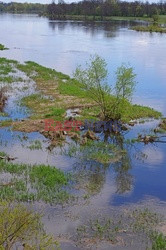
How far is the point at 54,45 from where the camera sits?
232 ft

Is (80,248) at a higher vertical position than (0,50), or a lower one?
lower

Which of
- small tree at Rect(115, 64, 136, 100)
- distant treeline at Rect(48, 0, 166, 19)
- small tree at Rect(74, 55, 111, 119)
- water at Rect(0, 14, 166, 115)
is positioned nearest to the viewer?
small tree at Rect(115, 64, 136, 100)

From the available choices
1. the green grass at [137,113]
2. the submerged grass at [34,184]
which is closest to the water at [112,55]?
the green grass at [137,113]

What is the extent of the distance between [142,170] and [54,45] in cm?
5423

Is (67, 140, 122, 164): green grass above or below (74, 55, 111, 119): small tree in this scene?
below

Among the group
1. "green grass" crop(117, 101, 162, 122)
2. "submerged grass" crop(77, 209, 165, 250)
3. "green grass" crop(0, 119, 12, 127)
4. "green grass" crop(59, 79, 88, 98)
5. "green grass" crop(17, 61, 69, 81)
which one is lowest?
"submerged grass" crop(77, 209, 165, 250)

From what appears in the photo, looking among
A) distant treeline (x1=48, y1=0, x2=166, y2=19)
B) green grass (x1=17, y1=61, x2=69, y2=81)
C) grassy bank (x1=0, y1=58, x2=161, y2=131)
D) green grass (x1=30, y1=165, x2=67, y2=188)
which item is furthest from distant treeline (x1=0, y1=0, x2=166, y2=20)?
green grass (x1=30, y1=165, x2=67, y2=188)

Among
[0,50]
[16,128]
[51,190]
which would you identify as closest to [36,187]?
[51,190]

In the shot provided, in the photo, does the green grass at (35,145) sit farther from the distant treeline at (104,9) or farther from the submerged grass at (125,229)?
the distant treeline at (104,9)

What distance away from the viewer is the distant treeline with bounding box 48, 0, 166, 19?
159 meters

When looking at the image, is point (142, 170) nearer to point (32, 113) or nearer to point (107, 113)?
point (107, 113)

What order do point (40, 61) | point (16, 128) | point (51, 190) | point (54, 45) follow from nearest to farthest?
point (51, 190) → point (16, 128) → point (40, 61) → point (54, 45)

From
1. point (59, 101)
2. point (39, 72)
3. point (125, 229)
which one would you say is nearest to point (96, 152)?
point (125, 229)

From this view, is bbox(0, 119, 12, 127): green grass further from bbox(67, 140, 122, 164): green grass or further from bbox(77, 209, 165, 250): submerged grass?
bbox(77, 209, 165, 250): submerged grass
